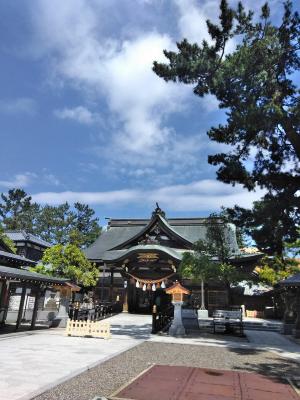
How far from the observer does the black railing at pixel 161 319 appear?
16781mm

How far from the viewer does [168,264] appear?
1082 inches

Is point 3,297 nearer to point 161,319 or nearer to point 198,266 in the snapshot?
point 161,319

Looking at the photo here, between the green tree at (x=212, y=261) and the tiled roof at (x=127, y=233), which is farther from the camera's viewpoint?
the tiled roof at (x=127, y=233)

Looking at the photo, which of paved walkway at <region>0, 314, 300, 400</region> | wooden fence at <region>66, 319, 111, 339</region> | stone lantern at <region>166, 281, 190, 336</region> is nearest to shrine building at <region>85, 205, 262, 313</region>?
stone lantern at <region>166, 281, 190, 336</region>

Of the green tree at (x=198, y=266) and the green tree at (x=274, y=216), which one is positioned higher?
the green tree at (x=274, y=216)

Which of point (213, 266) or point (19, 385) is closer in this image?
point (19, 385)

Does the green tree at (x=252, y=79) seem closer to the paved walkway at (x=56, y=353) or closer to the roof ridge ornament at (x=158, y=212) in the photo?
the paved walkway at (x=56, y=353)

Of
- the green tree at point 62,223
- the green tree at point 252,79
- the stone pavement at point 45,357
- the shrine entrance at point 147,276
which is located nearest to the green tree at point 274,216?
the green tree at point 252,79

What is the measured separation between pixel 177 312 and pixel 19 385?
10.8 m

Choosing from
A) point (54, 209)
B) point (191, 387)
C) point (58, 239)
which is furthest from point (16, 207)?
point (191, 387)

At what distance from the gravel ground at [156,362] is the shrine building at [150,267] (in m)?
12.4

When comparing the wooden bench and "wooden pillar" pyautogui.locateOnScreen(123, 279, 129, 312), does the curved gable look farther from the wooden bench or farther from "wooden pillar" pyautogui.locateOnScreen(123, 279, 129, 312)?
the wooden bench

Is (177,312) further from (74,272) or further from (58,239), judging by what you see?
(58,239)

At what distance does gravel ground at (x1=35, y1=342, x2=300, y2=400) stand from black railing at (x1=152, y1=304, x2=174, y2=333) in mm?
3183
